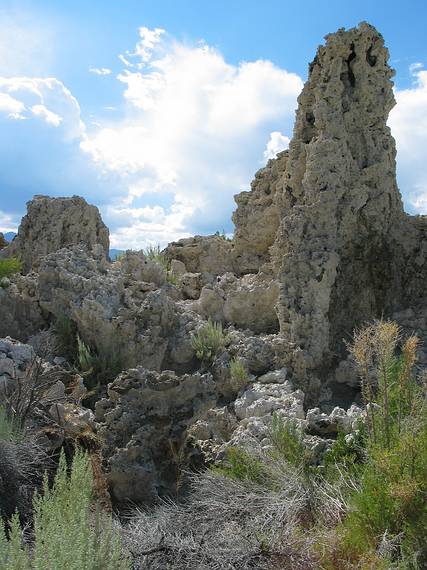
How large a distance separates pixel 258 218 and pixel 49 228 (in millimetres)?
3563

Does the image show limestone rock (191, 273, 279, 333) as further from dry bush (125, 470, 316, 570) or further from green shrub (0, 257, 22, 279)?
dry bush (125, 470, 316, 570)

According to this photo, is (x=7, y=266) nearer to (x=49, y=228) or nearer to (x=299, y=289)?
(x=49, y=228)

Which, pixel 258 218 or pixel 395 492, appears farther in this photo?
pixel 258 218

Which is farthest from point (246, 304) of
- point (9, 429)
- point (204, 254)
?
point (9, 429)

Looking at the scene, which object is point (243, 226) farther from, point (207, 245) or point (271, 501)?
point (271, 501)

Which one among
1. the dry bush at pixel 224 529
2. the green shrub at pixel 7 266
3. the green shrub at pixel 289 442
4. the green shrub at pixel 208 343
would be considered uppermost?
the green shrub at pixel 7 266

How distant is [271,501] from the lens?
4250mm

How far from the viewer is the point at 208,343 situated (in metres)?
7.25

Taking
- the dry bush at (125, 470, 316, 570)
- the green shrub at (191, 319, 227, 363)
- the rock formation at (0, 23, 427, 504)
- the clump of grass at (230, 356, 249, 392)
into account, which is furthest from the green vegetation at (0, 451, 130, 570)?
the green shrub at (191, 319, 227, 363)

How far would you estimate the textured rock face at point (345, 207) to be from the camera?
709 centimetres

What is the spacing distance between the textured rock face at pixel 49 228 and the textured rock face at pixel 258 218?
2335 mm

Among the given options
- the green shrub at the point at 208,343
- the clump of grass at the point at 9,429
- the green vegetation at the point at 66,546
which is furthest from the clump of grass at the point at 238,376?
the green vegetation at the point at 66,546

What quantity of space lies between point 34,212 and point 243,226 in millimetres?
3568

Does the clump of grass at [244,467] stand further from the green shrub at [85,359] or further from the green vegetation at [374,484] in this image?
the green shrub at [85,359]
